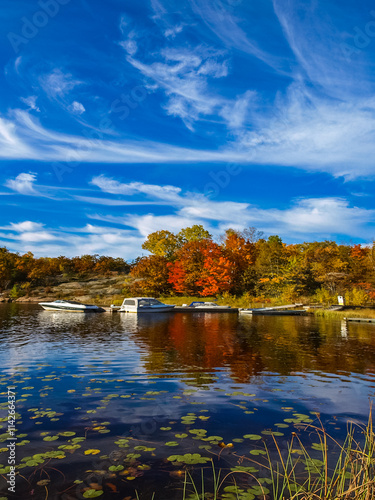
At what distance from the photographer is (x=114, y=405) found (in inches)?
329

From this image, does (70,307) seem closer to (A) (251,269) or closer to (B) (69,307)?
(B) (69,307)

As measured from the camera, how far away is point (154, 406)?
328 inches

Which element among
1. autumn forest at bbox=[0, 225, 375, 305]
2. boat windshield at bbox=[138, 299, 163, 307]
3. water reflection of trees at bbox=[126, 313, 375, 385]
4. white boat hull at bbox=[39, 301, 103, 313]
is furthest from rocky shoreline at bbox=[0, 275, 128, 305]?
water reflection of trees at bbox=[126, 313, 375, 385]

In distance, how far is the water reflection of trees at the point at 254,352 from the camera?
13.1m

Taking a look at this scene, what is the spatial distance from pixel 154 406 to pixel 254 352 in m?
9.51

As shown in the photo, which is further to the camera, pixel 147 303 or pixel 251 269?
pixel 251 269

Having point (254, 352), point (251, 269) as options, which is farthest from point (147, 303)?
point (254, 352)

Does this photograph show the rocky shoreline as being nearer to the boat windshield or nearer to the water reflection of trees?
the boat windshield

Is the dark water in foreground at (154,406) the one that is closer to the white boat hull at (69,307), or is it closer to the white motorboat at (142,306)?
the white motorboat at (142,306)

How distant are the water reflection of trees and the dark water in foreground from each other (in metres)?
0.09

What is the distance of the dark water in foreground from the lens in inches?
208

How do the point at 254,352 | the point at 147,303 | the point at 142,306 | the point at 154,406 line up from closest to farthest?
the point at 154,406 < the point at 254,352 < the point at 142,306 < the point at 147,303

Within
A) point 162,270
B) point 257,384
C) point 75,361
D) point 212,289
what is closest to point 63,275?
point 162,270

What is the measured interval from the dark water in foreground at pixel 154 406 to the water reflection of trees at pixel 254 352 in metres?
0.09
